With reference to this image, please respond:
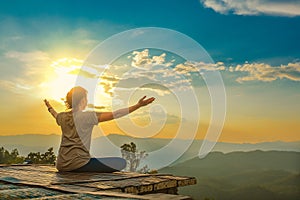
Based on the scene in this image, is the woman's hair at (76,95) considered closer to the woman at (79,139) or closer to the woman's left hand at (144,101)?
the woman at (79,139)

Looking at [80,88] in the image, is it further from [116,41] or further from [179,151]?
[116,41]

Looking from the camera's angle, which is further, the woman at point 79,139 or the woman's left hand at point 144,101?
the woman at point 79,139

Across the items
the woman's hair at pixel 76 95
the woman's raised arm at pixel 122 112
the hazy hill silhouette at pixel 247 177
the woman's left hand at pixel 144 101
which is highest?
the woman's hair at pixel 76 95

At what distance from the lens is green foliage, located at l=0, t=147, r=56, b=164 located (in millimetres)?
10742

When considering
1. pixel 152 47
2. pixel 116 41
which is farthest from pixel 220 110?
pixel 116 41

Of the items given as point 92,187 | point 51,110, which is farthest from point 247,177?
point 92,187

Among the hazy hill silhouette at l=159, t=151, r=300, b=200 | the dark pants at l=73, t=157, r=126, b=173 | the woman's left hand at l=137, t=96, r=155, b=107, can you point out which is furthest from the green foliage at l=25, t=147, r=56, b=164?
the hazy hill silhouette at l=159, t=151, r=300, b=200

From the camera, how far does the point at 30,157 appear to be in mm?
10875

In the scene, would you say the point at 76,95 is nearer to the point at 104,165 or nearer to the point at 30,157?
the point at 104,165

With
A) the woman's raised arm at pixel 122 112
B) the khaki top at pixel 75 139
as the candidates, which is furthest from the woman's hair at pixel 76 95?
the woman's raised arm at pixel 122 112

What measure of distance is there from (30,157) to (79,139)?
234 inches

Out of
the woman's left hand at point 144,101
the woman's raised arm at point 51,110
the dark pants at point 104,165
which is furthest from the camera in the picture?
the woman's raised arm at point 51,110

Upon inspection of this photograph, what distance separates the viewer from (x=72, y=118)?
5492mm

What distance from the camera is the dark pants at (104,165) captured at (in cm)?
547
